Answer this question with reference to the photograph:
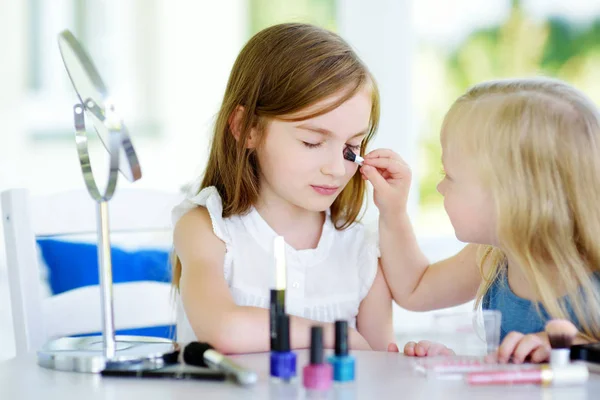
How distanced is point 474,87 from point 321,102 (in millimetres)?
234

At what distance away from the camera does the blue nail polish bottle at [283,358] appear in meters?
0.89

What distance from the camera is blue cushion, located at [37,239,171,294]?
2.03m

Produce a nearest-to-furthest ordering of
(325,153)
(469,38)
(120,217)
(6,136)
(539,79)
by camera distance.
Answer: (539,79) → (325,153) → (120,217) → (6,136) → (469,38)

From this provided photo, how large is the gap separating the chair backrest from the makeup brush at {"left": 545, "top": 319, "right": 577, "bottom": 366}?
85 centimetres

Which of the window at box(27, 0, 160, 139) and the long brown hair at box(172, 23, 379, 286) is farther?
the window at box(27, 0, 160, 139)

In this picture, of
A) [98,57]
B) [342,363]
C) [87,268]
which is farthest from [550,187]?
[98,57]

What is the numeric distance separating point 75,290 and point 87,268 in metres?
0.38

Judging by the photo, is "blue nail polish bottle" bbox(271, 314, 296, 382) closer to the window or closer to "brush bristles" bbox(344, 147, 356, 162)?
"brush bristles" bbox(344, 147, 356, 162)

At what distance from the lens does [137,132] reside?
408cm

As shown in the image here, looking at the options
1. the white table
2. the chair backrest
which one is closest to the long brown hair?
the chair backrest

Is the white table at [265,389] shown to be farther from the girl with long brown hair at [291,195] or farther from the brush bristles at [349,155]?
the brush bristles at [349,155]

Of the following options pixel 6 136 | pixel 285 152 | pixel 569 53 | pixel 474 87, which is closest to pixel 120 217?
pixel 285 152

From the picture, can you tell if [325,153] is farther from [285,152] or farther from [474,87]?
[474,87]

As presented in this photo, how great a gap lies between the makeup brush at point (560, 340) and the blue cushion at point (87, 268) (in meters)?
1.16
